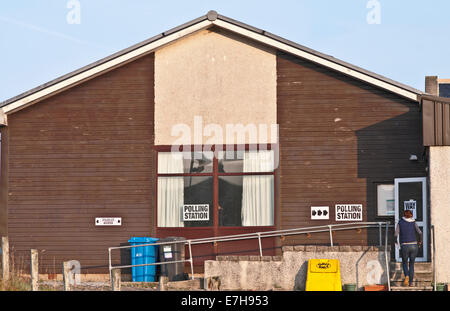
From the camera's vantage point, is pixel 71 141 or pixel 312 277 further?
pixel 71 141

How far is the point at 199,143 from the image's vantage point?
2219 centimetres

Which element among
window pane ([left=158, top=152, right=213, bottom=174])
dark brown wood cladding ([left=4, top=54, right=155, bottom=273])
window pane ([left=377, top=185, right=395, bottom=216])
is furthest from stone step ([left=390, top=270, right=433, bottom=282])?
dark brown wood cladding ([left=4, top=54, right=155, bottom=273])

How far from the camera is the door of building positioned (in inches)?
823

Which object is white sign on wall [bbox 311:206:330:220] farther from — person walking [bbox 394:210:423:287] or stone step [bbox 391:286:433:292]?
stone step [bbox 391:286:433:292]

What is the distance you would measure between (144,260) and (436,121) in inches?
320

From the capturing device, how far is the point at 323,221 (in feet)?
70.9

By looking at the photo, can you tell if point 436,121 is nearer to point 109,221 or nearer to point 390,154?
point 390,154

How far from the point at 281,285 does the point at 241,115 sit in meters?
5.04

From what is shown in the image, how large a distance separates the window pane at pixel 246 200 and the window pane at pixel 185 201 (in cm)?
38

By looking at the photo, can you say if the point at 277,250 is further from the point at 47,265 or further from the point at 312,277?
the point at 47,265

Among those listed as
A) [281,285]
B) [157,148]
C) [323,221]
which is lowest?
[281,285]

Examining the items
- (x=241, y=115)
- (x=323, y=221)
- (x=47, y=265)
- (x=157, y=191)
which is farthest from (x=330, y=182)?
(x=47, y=265)

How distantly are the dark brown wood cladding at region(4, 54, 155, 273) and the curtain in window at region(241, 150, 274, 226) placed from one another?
2593 mm
